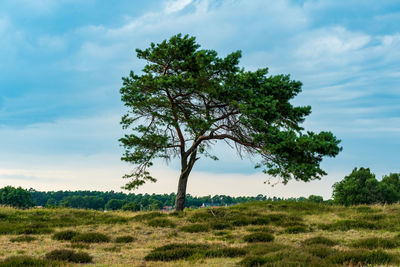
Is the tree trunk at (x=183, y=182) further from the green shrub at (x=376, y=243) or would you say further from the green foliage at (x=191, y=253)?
the green shrub at (x=376, y=243)

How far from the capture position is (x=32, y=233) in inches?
683

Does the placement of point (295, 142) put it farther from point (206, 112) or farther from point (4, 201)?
point (4, 201)

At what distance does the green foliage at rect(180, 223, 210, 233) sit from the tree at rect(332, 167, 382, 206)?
44.0m

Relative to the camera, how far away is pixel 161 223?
18828 mm

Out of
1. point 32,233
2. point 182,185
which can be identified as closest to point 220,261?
point 32,233

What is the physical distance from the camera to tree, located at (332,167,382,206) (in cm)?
5422

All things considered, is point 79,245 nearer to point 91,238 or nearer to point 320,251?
point 91,238

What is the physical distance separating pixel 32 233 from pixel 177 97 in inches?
473

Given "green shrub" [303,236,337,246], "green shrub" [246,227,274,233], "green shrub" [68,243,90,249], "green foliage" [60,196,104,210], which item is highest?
"green shrub" [303,236,337,246]

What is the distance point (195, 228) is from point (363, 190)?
4639cm

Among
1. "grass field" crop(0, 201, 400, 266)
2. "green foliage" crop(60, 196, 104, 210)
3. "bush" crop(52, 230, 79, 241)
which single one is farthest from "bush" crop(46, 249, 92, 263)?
"green foliage" crop(60, 196, 104, 210)

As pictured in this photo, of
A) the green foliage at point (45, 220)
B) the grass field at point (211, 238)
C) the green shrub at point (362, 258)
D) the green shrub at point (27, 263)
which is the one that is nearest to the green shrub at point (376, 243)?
the grass field at point (211, 238)

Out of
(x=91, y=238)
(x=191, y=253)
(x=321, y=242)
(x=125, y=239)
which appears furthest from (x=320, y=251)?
(x=91, y=238)

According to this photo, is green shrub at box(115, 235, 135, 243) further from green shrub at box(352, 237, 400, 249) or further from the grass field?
green shrub at box(352, 237, 400, 249)
